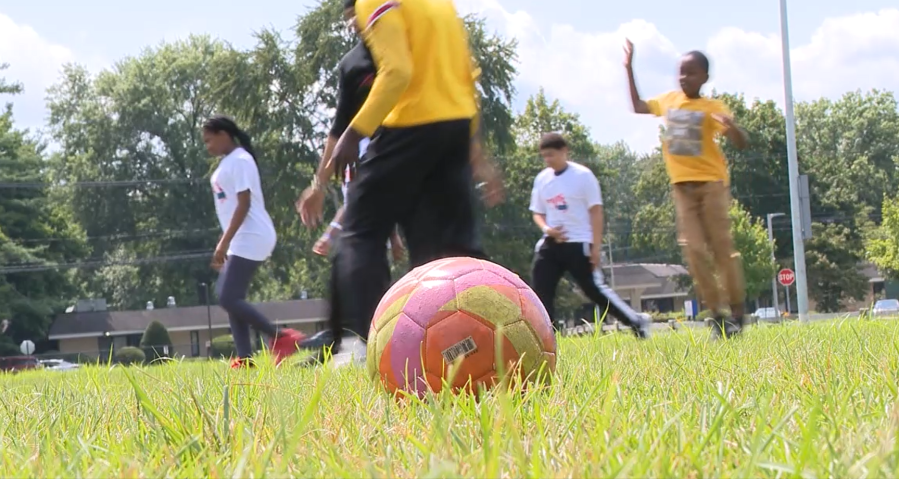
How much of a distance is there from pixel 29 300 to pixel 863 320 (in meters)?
52.4

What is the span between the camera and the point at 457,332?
115 inches

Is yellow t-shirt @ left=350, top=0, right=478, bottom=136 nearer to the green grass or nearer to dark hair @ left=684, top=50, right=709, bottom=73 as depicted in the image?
the green grass

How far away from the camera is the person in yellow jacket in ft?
14.8

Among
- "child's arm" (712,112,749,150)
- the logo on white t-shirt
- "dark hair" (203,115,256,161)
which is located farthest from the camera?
the logo on white t-shirt

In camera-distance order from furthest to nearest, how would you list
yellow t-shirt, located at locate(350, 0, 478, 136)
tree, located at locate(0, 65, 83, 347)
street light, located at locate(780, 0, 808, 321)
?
tree, located at locate(0, 65, 83, 347), street light, located at locate(780, 0, 808, 321), yellow t-shirt, located at locate(350, 0, 478, 136)

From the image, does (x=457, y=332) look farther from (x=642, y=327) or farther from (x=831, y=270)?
(x=831, y=270)

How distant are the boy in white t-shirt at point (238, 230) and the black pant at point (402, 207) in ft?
8.05

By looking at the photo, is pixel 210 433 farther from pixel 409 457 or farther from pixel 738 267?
pixel 738 267

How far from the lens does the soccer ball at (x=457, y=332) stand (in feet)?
9.47

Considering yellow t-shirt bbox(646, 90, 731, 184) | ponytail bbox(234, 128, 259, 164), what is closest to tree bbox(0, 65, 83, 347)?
ponytail bbox(234, 128, 259, 164)

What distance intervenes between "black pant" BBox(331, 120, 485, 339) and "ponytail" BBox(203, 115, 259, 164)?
2.99m

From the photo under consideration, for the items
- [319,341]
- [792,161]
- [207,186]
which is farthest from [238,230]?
[207,186]

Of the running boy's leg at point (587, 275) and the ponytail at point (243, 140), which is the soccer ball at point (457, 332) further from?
the ponytail at point (243, 140)

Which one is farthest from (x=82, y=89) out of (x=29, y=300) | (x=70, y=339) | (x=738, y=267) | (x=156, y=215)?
(x=738, y=267)
